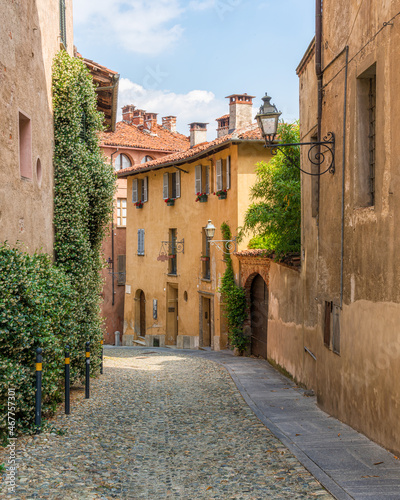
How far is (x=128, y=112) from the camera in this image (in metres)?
45.8

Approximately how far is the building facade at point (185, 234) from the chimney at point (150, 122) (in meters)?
10.4

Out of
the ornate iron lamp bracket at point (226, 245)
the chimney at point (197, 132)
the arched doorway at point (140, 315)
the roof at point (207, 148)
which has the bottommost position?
the arched doorway at point (140, 315)

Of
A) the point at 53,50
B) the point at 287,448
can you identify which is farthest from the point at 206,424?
the point at 53,50

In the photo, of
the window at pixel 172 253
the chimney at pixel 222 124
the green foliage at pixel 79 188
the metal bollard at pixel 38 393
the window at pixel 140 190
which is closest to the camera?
the metal bollard at pixel 38 393

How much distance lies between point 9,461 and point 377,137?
558 cm

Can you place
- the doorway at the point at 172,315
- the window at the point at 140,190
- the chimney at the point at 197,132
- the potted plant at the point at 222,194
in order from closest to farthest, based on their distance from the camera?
1. the potted plant at the point at 222,194
2. the doorway at the point at 172,315
3. the window at the point at 140,190
4. the chimney at the point at 197,132

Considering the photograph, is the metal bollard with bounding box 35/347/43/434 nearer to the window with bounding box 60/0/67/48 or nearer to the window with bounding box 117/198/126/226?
the window with bounding box 60/0/67/48

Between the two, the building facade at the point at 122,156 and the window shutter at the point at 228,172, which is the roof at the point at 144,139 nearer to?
the building facade at the point at 122,156

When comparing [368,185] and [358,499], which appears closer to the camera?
[358,499]

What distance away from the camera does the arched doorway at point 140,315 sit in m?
33.9

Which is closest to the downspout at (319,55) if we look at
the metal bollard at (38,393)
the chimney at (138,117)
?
the metal bollard at (38,393)

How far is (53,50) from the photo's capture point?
39.6 ft

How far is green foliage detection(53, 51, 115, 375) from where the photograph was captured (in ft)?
39.8

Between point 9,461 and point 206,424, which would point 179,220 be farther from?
point 9,461
